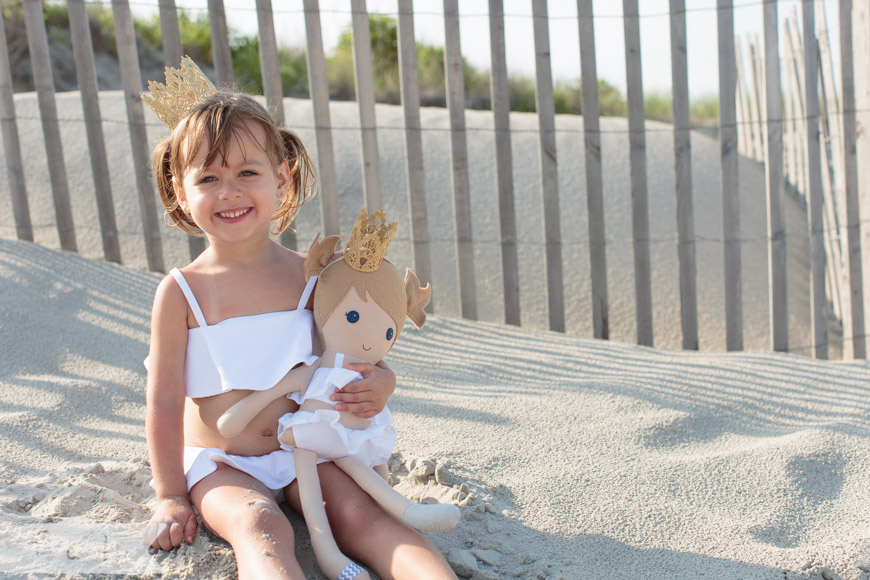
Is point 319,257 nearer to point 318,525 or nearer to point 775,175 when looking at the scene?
point 318,525

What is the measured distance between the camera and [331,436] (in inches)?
68.0

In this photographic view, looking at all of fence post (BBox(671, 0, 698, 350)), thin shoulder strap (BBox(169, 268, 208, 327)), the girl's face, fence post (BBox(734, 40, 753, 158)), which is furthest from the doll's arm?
fence post (BBox(734, 40, 753, 158))

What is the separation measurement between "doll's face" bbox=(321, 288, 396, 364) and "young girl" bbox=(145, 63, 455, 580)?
2.0 inches

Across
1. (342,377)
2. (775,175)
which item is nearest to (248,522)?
(342,377)

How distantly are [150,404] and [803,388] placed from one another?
7.89 ft

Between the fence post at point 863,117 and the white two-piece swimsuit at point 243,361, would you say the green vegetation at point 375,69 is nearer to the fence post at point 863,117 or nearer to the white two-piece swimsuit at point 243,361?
the fence post at point 863,117

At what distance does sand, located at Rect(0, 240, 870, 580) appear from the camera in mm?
1765

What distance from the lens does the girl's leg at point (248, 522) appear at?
149cm

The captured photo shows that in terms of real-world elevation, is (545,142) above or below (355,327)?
above

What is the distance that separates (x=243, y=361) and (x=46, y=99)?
8.52 ft

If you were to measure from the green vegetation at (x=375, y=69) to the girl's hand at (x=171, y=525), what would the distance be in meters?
9.71

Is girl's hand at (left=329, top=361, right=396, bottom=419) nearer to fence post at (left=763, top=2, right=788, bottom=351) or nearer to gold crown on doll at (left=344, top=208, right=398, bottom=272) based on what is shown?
gold crown on doll at (left=344, top=208, right=398, bottom=272)

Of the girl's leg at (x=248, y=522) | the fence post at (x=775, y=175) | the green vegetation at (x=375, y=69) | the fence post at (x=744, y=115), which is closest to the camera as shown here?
the girl's leg at (x=248, y=522)

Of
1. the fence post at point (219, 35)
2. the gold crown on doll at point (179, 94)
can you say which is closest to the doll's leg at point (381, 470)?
the gold crown on doll at point (179, 94)
